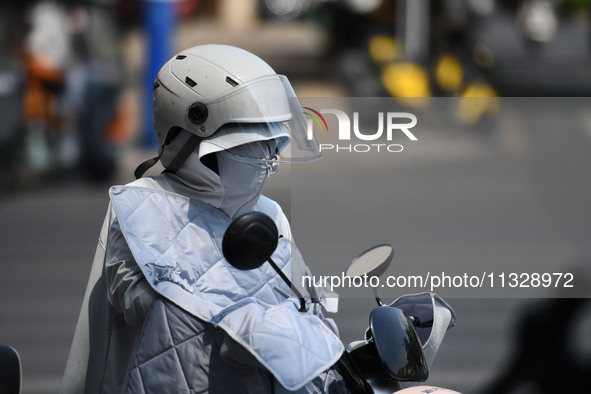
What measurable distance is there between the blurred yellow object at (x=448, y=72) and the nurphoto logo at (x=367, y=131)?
1404 centimetres

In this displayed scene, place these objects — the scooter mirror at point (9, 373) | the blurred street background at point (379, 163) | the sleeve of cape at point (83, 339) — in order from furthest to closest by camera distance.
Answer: the blurred street background at point (379, 163) → the scooter mirror at point (9, 373) → the sleeve of cape at point (83, 339)

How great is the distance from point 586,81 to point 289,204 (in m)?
20.5

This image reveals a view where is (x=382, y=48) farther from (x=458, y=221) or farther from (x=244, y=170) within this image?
(x=244, y=170)

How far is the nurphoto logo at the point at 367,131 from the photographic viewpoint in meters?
2.48

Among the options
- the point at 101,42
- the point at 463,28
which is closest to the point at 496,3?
the point at 463,28

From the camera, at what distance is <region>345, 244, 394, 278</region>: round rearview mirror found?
7.50 ft

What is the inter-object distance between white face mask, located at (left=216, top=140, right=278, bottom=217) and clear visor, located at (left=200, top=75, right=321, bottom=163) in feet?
0.10

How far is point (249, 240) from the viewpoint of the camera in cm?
193

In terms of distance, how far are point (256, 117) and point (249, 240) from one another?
0.39m

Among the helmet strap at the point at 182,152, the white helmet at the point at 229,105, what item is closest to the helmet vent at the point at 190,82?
the white helmet at the point at 229,105

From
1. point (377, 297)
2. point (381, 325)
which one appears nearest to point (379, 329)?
point (381, 325)

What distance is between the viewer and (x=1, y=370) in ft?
8.38

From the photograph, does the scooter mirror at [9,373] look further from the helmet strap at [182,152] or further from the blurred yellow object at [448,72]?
the blurred yellow object at [448,72]

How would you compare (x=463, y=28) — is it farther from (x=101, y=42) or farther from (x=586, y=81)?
(x=101, y=42)
